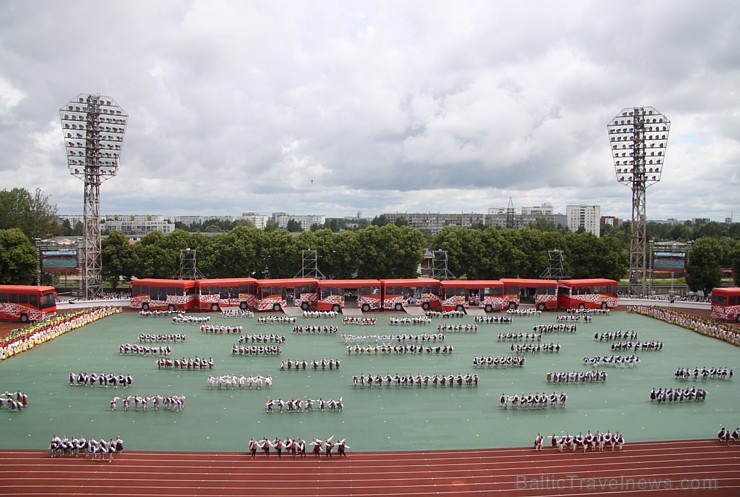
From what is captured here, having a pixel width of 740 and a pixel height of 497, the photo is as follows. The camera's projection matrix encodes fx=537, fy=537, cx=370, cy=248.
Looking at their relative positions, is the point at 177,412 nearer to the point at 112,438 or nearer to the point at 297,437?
the point at 112,438

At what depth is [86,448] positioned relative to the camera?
17.2 metres

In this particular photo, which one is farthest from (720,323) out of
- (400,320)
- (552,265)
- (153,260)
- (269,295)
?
(153,260)

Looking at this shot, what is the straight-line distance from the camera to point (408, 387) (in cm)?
2405

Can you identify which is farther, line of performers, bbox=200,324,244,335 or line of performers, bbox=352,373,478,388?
line of performers, bbox=200,324,244,335

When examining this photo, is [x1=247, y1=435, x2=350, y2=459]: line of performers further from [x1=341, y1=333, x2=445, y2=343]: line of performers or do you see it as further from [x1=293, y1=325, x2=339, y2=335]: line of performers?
[x1=293, y1=325, x2=339, y2=335]: line of performers

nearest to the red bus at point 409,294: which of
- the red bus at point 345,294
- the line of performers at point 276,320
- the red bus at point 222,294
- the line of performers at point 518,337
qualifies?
the red bus at point 345,294

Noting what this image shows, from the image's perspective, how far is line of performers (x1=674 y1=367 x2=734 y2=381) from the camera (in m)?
25.4

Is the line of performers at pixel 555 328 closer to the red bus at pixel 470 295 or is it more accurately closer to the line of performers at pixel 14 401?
the red bus at pixel 470 295

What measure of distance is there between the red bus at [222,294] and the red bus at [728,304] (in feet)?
116

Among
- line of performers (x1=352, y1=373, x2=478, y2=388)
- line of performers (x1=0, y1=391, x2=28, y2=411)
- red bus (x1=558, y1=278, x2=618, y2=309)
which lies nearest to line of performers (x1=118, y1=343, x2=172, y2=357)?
line of performers (x1=0, y1=391, x2=28, y2=411)

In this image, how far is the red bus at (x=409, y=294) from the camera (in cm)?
4211

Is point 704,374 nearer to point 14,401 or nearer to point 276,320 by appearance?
point 276,320

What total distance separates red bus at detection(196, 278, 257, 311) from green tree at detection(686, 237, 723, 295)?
41433 mm

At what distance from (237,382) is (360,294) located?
19.1m
